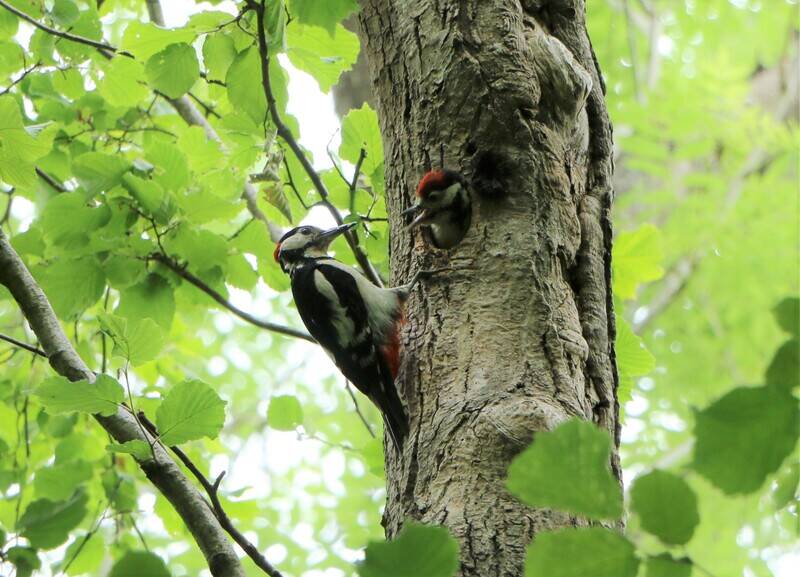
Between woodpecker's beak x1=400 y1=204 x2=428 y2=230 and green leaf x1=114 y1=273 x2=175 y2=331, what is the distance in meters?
0.91

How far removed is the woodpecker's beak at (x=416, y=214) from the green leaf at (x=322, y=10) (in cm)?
53

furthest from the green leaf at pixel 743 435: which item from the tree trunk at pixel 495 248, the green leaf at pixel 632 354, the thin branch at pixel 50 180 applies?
the thin branch at pixel 50 180

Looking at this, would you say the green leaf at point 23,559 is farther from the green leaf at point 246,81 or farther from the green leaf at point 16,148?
the green leaf at point 246,81

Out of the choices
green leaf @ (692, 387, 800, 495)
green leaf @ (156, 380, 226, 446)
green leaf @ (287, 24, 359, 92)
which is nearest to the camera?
green leaf @ (692, 387, 800, 495)

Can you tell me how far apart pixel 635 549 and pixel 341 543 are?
19.6 feet

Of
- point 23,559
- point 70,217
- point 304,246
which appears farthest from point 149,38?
point 304,246

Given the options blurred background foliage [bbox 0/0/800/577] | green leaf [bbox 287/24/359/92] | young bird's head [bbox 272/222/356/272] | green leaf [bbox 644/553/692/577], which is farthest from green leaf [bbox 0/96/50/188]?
green leaf [bbox 644/553/692/577]

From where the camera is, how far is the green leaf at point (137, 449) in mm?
1756

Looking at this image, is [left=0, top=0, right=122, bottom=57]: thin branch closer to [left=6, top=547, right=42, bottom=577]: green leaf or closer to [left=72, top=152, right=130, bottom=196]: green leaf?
[left=72, top=152, right=130, bottom=196]: green leaf

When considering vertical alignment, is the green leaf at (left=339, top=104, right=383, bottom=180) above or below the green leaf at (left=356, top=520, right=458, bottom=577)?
Result: above

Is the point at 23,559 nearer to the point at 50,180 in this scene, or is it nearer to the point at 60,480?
the point at 60,480

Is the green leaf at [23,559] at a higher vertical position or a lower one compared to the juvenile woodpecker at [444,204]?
lower

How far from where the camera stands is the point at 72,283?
2.87 meters

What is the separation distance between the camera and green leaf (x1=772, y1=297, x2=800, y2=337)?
2.41 feet
